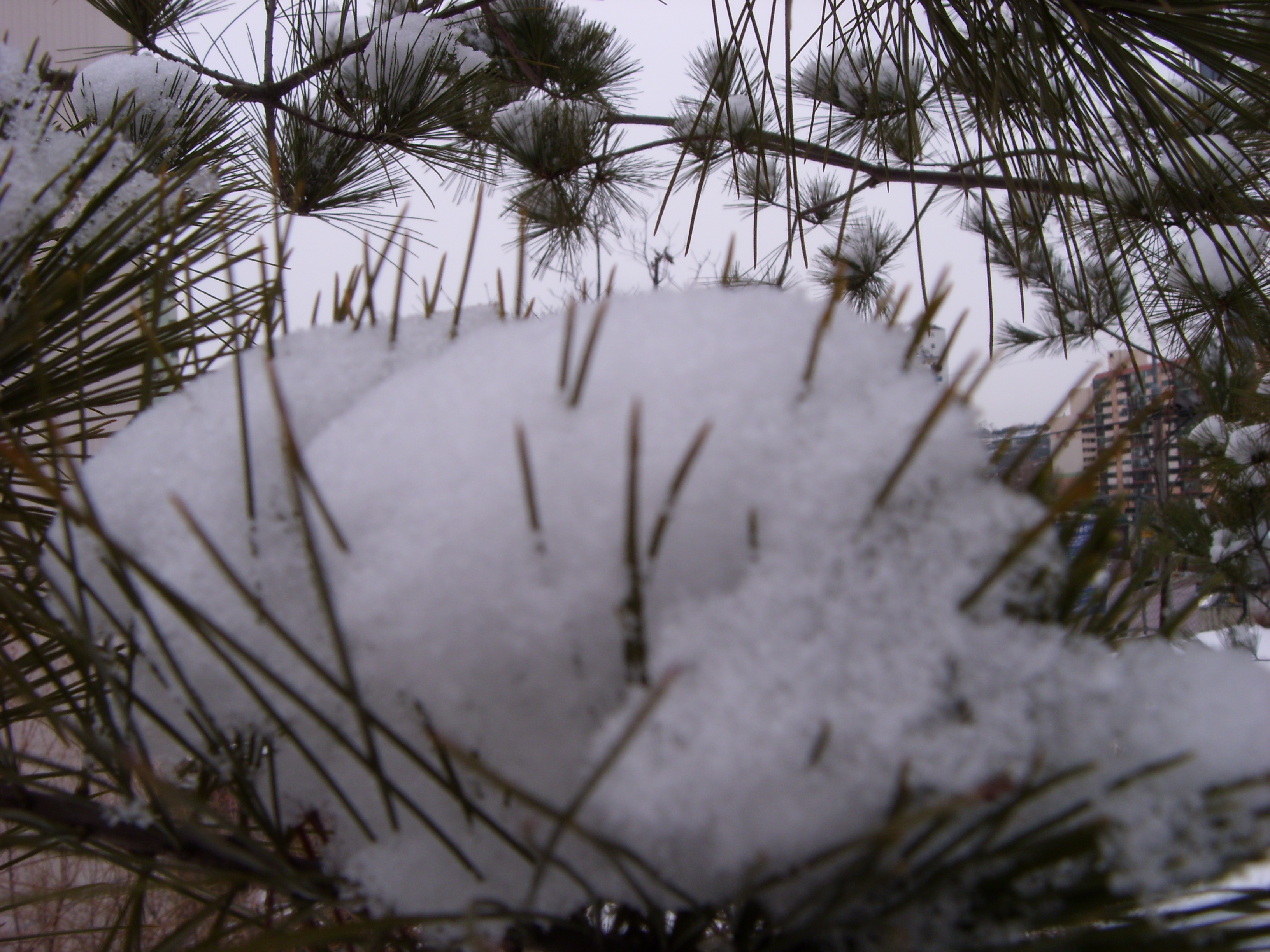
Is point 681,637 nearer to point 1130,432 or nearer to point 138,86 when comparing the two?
point 1130,432

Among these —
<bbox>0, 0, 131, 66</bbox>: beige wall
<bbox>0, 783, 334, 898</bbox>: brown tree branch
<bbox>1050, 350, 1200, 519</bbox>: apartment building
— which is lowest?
<bbox>0, 783, 334, 898</bbox>: brown tree branch

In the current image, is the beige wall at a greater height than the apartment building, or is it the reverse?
the beige wall

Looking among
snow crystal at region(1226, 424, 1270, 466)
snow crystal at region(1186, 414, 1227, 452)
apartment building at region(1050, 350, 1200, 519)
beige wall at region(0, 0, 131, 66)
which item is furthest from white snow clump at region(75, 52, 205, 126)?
snow crystal at region(1186, 414, 1227, 452)

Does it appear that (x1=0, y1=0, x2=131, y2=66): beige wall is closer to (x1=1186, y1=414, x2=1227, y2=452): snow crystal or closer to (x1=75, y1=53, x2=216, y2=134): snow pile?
(x1=75, y1=53, x2=216, y2=134): snow pile

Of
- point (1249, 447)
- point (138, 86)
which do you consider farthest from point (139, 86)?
point (1249, 447)

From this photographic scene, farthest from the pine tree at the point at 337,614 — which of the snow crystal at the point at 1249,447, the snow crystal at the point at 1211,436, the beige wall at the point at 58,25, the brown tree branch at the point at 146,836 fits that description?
the beige wall at the point at 58,25

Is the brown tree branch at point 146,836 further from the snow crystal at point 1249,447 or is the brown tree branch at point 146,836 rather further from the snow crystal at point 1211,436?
→ the snow crystal at point 1211,436
